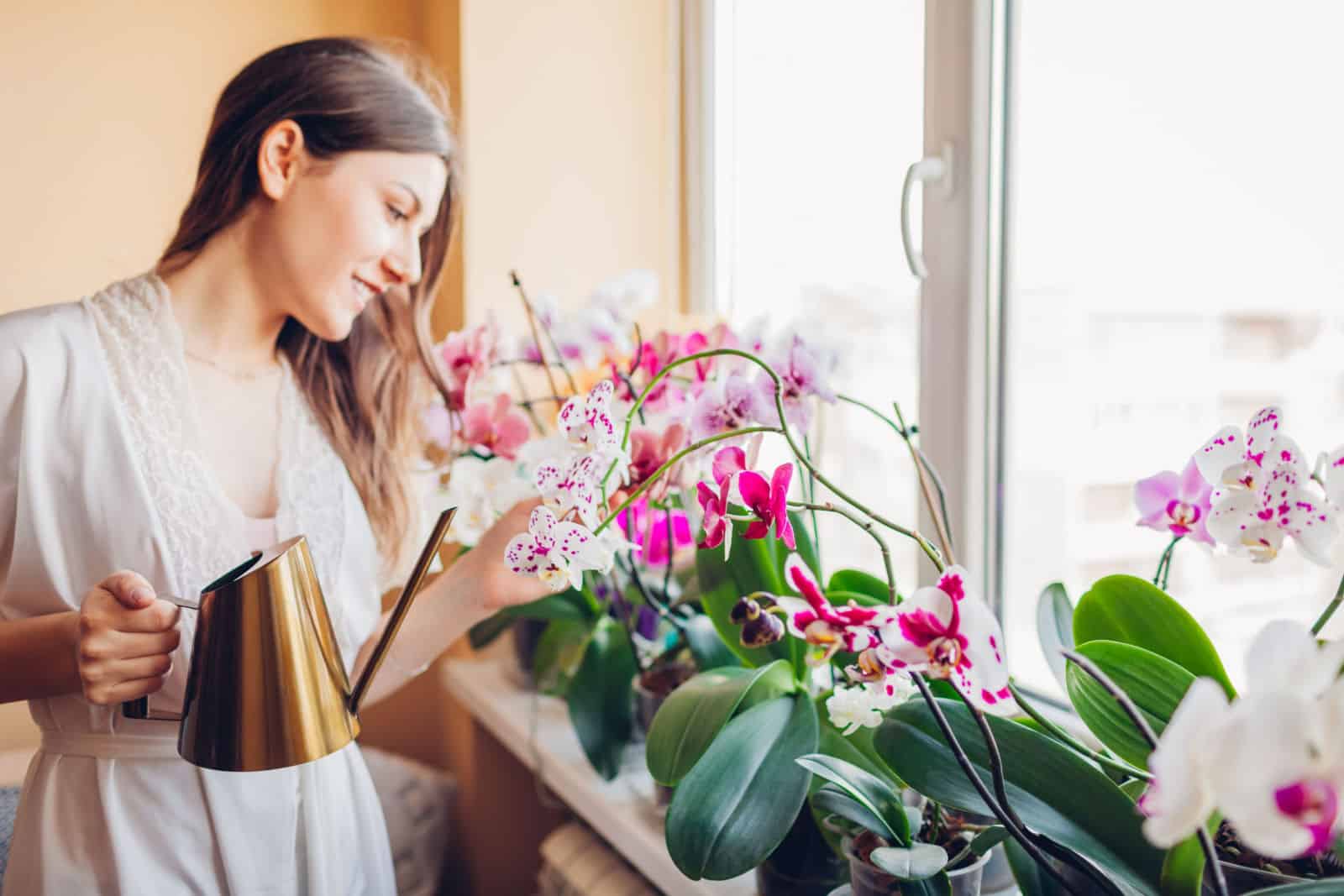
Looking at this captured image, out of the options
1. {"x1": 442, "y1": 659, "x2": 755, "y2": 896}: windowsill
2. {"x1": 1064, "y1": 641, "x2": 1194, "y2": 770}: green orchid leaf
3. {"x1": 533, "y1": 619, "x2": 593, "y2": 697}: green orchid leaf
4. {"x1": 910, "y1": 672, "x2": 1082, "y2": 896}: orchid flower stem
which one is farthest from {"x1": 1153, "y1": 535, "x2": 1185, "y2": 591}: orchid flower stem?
{"x1": 533, "y1": 619, "x2": 593, "y2": 697}: green orchid leaf

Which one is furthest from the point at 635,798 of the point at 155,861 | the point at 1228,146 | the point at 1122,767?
the point at 1228,146

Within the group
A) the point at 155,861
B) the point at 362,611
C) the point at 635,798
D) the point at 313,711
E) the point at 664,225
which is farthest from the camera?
the point at 664,225

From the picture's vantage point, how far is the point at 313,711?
69cm

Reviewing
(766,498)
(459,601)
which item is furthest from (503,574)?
(766,498)

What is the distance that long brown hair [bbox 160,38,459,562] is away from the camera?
94 cm

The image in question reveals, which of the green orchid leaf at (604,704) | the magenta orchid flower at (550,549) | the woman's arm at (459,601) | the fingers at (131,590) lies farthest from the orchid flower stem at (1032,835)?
the green orchid leaf at (604,704)

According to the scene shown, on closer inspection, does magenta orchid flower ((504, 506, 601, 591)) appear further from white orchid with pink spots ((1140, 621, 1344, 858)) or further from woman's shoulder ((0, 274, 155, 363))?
woman's shoulder ((0, 274, 155, 363))

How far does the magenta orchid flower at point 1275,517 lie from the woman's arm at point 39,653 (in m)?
0.84

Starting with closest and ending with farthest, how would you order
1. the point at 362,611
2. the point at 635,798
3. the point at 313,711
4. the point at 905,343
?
the point at 313,711 < the point at 362,611 < the point at 635,798 < the point at 905,343

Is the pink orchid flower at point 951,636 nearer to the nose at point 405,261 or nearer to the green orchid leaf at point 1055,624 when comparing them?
the green orchid leaf at point 1055,624

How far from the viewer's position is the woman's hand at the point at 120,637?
0.70 meters

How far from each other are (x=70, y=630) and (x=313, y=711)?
246mm

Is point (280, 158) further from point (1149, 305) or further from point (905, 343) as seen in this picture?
point (1149, 305)

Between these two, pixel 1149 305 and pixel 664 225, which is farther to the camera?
pixel 664 225
